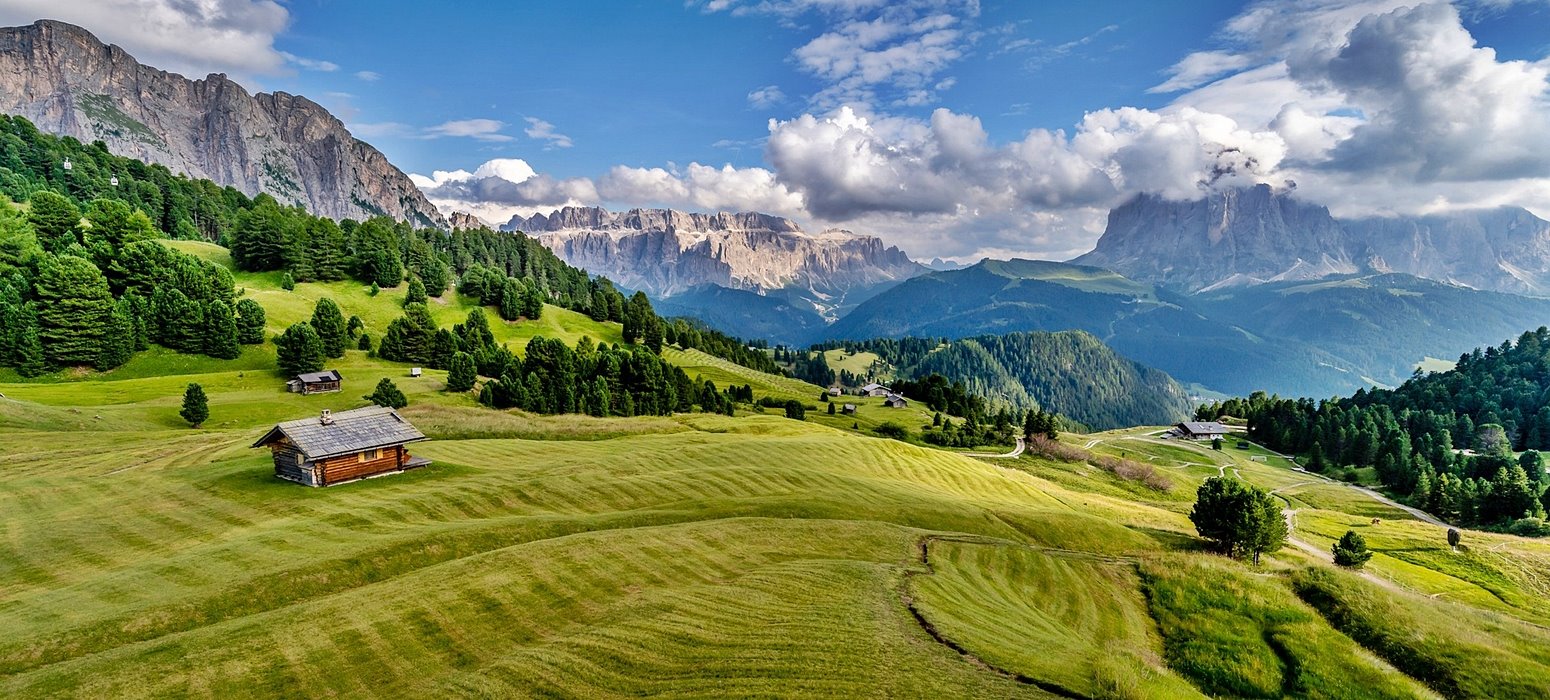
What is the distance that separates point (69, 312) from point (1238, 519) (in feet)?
453

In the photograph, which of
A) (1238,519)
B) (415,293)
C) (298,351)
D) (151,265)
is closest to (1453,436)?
(1238,519)

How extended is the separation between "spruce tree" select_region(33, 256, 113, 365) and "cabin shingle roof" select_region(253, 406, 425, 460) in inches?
2750

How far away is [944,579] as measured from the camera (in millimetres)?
31125

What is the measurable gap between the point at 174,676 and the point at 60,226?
471 feet

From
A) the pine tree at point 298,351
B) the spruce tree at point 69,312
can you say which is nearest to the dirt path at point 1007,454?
the pine tree at point 298,351

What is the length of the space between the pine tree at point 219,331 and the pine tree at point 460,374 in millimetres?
36170

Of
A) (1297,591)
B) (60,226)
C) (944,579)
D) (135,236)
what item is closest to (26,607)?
(944,579)

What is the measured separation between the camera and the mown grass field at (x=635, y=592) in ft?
65.5

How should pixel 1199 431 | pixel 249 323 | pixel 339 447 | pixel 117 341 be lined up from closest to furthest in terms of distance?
1. pixel 339 447
2. pixel 117 341
3. pixel 249 323
4. pixel 1199 431

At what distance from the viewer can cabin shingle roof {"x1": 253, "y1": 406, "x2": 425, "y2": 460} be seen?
4359 cm

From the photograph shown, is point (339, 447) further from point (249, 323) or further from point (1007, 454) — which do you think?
point (1007, 454)

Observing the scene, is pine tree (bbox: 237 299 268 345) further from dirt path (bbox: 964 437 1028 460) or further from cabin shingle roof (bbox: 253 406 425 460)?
dirt path (bbox: 964 437 1028 460)

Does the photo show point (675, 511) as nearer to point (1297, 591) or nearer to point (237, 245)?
point (1297, 591)

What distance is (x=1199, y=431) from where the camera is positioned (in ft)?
579
